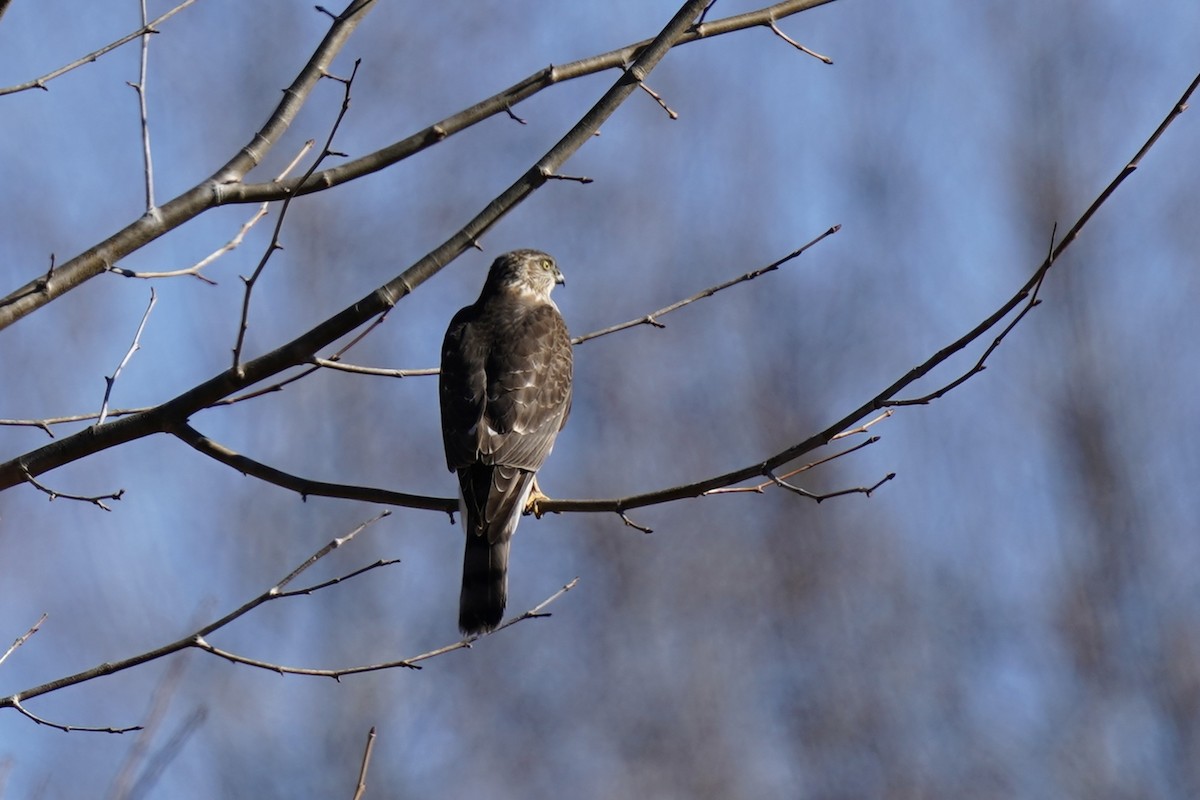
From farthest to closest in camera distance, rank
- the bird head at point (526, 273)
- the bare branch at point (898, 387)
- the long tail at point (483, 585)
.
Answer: the bird head at point (526, 273)
the long tail at point (483, 585)
the bare branch at point (898, 387)

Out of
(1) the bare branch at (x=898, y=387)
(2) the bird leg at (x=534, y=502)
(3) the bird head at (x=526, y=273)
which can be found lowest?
(1) the bare branch at (x=898, y=387)

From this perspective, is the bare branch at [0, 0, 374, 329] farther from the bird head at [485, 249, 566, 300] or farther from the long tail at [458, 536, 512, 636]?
the bird head at [485, 249, 566, 300]

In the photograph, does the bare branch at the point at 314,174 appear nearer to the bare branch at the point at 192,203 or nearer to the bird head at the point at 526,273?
the bare branch at the point at 192,203

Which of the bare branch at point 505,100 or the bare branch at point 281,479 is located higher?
the bare branch at point 505,100

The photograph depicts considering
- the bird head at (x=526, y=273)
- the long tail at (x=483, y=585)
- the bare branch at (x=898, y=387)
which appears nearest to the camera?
the bare branch at (x=898, y=387)

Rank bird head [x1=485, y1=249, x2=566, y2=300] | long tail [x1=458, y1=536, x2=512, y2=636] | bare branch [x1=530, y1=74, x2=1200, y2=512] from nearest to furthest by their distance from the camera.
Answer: bare branch [x1=530, y1=74, x2=1200, y2=512]
long tail [x1=458, y1=536, x2=512, y2=636]
bird head [x1=485, y1=249, x2=566, y2=300]

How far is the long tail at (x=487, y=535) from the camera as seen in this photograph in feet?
15.3

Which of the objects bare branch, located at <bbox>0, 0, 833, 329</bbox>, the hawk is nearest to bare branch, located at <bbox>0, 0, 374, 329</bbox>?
bare branch, located at <bbox>0, 0, 833, 329</bbox>

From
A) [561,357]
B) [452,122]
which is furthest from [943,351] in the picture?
[561,357]

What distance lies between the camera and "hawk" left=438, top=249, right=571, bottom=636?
15.6ft

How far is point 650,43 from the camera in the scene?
353cm

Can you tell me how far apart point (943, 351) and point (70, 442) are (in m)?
1.99

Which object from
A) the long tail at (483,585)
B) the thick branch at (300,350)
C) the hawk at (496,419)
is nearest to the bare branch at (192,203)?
the thick branch at (300,350)

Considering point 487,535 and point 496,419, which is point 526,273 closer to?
point 496,419
